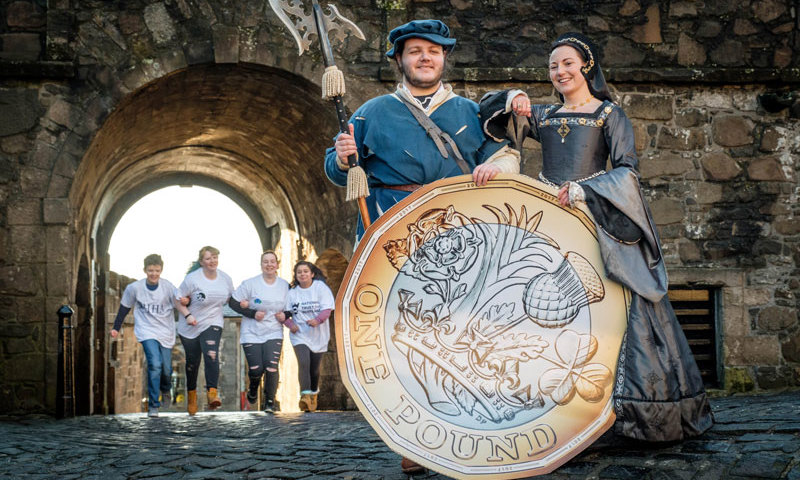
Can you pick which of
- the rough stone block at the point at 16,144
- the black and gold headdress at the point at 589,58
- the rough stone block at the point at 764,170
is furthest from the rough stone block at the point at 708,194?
the rough stone block at the point at 16,144

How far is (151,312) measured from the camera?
25.7ft

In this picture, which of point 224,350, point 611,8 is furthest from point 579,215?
point 224,350

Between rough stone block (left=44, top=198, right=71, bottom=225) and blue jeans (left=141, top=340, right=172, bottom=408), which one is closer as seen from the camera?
blue jeans (left=141, top=340, right=172, bottom=408)

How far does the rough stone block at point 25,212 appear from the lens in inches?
311

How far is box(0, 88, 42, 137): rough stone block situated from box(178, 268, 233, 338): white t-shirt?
196cm

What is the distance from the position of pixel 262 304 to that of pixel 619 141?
15.5ft

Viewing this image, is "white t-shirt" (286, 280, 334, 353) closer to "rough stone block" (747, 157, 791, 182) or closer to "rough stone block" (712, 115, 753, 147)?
"rough stone block" (712, 115, 753, 147)

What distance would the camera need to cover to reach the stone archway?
28.4ft

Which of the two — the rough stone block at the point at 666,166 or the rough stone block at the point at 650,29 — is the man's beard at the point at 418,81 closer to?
the rough stone block at the point at 666,166

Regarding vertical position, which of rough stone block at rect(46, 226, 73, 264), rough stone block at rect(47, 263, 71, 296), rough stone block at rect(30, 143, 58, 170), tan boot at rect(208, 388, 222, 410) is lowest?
tan boot at rect(208, 388, 222, 410)

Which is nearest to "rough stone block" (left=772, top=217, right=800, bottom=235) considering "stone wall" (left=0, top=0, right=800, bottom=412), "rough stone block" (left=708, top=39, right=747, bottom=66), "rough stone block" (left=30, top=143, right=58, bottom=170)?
"stone wall" (left=0, top=0, right=800, bottom=412)

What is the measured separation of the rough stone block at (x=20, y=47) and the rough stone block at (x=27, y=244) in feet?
4.90

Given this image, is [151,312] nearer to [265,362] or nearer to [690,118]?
[265,362]

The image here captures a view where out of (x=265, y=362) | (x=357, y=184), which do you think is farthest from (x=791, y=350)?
(x=357, y=184)
